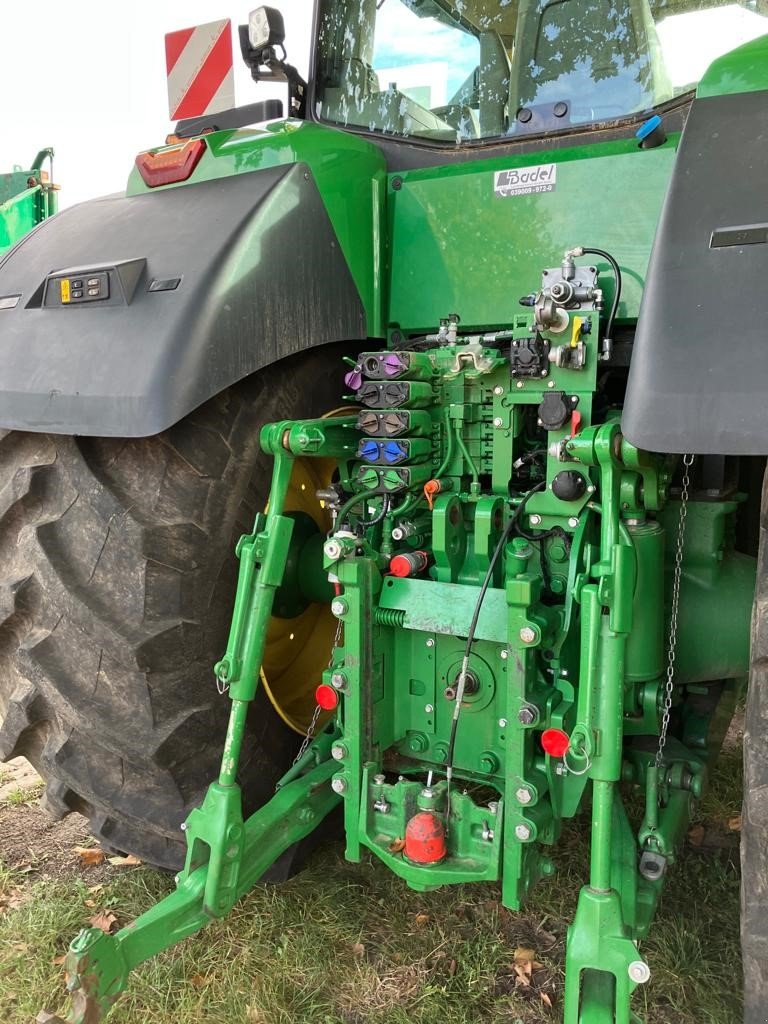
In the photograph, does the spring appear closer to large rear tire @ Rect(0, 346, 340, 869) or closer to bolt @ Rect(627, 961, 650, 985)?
large rear tire @ Rect(0, 346, 340, 869)

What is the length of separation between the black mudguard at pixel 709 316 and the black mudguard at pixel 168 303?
0.86 meters

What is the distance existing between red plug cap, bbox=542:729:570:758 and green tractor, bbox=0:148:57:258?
269 inches

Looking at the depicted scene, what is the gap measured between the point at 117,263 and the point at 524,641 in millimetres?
1201

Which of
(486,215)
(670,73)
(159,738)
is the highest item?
(670,73)

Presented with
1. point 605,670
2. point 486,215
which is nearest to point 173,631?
point 605,670

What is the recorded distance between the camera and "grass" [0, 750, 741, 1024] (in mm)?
1989

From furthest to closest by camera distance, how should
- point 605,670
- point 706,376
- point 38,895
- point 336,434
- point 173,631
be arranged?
point 38,895 → point 336,434 → point 173,631 → point 605,670 → point 706,376

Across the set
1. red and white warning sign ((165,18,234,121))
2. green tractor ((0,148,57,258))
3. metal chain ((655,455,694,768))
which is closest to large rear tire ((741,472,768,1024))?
metal chain ((655,455,694,768))

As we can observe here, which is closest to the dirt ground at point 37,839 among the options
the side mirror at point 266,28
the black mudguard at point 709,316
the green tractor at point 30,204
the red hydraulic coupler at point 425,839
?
the red hydraulic coupler at point 425,839

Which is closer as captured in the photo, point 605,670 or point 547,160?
point 605,670

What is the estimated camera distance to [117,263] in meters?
1.87

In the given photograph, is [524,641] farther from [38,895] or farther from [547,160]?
[38,895]

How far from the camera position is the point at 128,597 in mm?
1812

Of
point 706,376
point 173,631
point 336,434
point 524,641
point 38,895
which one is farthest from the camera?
point 38,895
